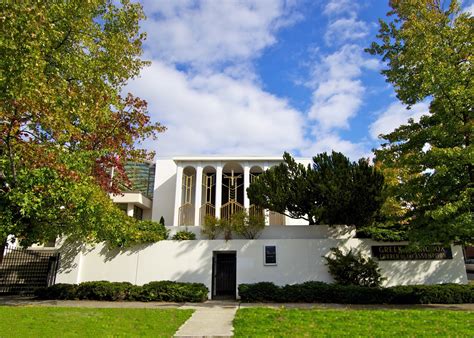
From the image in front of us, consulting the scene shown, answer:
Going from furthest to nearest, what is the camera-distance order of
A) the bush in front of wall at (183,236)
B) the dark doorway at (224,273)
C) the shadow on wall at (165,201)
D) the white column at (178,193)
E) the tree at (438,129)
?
the shadow on wall at (165,201) < the white column at (178,193) < the bush in front of wall at (183,236) < the dark doorway at (224,273) < the tree at (438,129)

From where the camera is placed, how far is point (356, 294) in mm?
12359

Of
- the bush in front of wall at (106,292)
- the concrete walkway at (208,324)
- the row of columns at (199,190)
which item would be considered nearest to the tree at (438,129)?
the concrete walkway at (208,324)

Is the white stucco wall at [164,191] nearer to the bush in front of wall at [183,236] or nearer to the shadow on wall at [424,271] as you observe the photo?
the bush in front of wall at [183,236]

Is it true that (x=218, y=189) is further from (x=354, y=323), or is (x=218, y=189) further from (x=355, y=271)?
(x=354, y=323)

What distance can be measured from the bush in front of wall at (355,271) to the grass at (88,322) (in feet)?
23.2

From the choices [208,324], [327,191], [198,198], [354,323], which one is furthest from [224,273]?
[354,323]

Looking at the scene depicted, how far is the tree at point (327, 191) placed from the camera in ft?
47.2

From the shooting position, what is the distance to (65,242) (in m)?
14.9

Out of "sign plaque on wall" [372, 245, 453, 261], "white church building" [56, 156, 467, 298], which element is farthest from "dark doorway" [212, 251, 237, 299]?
"sign plaque on wall" [372, 245, 453, 261]

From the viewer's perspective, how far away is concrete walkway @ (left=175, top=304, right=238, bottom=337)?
22.7 ft

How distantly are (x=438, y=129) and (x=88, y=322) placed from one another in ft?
38.5

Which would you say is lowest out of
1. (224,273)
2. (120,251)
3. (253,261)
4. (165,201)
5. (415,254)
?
(224,273)

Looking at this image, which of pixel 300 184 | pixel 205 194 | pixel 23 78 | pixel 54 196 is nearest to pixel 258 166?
pixel 205 194

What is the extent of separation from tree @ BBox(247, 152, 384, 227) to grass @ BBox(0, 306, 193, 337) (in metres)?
7.18
